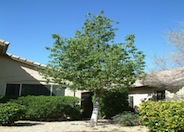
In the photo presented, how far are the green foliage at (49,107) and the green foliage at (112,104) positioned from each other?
2.17 meters

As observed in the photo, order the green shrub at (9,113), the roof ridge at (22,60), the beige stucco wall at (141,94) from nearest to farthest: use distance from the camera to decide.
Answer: the green shrub at (9,113) < the roof ridge at (22,60) < the beige stucco wall at (141,94)

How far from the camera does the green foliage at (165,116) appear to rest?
8.91 metres

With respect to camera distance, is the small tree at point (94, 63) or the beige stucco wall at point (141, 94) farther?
the beige stucco wall at point (141, 94)

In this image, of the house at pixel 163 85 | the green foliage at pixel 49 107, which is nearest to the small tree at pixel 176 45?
the house at pixel 163 85

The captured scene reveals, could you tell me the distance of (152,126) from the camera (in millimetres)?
9625

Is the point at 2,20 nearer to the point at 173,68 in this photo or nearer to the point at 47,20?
the point at 47,20

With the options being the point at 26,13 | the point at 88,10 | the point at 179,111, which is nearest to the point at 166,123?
the point at 179,111

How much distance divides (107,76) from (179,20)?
5518 millimetres

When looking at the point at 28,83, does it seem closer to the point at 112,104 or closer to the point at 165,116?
the point at 112,104

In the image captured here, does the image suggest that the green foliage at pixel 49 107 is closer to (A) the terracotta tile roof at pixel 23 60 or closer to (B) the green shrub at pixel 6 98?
(B) the green shrub at pixel 6 98

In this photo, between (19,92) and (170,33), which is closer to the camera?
(170,33)

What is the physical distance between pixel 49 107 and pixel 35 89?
2.92 meters

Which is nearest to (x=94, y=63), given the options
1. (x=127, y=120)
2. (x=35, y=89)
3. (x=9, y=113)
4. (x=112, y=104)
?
(x=127, y=120)

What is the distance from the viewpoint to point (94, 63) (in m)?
11.3
